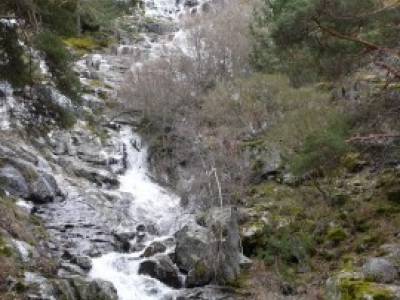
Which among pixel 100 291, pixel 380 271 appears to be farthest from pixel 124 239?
pixel 380 271

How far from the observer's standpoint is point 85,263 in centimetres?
1931

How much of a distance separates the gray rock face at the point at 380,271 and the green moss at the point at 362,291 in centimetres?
61

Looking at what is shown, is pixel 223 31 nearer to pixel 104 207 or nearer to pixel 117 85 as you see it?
pixel 117 85

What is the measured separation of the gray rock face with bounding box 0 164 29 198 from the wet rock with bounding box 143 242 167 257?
595cm

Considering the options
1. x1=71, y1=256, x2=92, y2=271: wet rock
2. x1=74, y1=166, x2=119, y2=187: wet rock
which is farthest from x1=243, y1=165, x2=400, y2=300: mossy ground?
x1=74, y1=166, x2=119, y2=187: wet rock

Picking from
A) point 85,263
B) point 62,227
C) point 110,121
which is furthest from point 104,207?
point 110,121

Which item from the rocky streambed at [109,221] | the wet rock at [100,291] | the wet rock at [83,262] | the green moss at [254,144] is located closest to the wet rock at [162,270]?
the rocky streambed at [109,221]

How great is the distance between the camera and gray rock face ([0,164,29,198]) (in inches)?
898

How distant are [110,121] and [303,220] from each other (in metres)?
15.9

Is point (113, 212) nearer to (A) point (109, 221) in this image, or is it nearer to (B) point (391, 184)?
(A) point (109, 221)

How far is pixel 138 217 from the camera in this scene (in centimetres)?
2495

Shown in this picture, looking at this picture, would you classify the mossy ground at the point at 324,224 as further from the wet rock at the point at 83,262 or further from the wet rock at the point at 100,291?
the wet rock at the point at 83,262

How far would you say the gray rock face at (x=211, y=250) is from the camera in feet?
59.9

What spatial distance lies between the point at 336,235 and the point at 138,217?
8781mm
